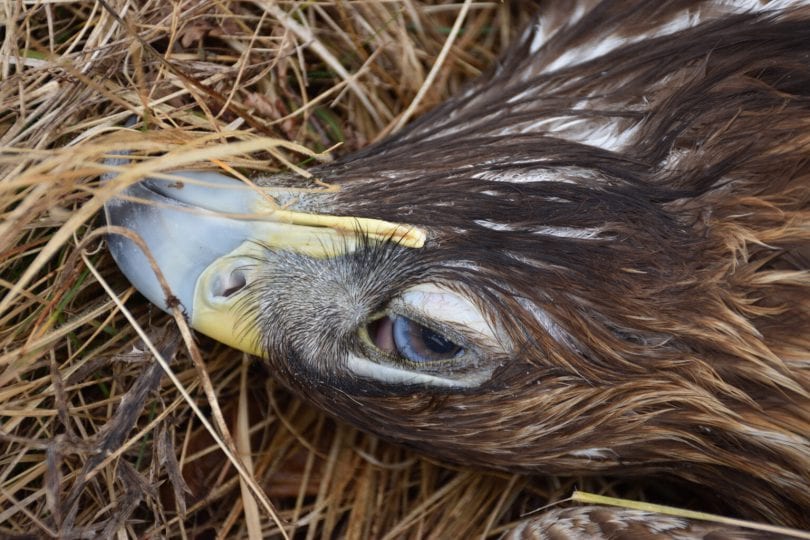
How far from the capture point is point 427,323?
2193 mm

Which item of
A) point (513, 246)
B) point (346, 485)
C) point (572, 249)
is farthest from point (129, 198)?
point (346, 485)

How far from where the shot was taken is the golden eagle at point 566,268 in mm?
2213

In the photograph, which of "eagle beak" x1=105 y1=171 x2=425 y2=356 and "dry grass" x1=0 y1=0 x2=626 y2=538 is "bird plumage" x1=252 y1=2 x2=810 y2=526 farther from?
"dry grass" x1=0 y1=0 x2=626 y2=538

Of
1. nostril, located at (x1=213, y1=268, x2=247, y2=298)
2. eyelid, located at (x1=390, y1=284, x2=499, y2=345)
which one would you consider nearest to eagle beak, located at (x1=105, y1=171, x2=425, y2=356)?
nostril, located at (x1=213, y1=268, x2=247, y2=298)

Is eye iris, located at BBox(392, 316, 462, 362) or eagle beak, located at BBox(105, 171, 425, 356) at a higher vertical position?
eagle beak, located at BBox(105, 171, 425, 356)

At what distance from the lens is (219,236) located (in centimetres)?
223

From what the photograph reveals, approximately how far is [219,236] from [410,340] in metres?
0.55

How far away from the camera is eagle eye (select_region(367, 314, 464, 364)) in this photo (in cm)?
222

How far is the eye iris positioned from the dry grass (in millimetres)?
508

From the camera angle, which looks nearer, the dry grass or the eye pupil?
the eye pupil

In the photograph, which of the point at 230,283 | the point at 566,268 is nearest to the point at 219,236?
the point at 230,283

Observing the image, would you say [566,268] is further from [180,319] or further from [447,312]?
[180,319]

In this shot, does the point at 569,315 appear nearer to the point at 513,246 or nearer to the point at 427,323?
the point at 513,246

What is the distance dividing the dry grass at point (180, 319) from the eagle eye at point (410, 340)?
1.56 ft
